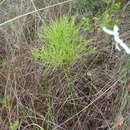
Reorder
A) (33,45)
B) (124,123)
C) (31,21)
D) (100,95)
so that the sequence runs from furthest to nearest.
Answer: (31,21) < (33,45) < (100,95) < (124,123)

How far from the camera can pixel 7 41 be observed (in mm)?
1573

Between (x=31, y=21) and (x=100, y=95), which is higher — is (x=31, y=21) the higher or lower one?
the higher one

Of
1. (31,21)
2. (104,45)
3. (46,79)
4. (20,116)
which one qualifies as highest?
(31,21)

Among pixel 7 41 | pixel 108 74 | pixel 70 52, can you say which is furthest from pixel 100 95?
pixel 7 41

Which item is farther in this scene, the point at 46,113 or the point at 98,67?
the point at 98,67

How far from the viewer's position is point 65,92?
1310 millimetres

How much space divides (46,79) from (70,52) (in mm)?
288

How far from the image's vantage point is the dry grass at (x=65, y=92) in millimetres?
1240

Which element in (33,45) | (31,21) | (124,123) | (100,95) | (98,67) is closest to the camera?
(124,123)

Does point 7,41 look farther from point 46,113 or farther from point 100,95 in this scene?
point 100,95

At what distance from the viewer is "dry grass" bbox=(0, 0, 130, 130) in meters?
1.24

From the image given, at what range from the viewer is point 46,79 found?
1.39 m

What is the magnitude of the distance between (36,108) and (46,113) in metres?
0.08

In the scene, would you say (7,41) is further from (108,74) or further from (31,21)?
(108,74)
